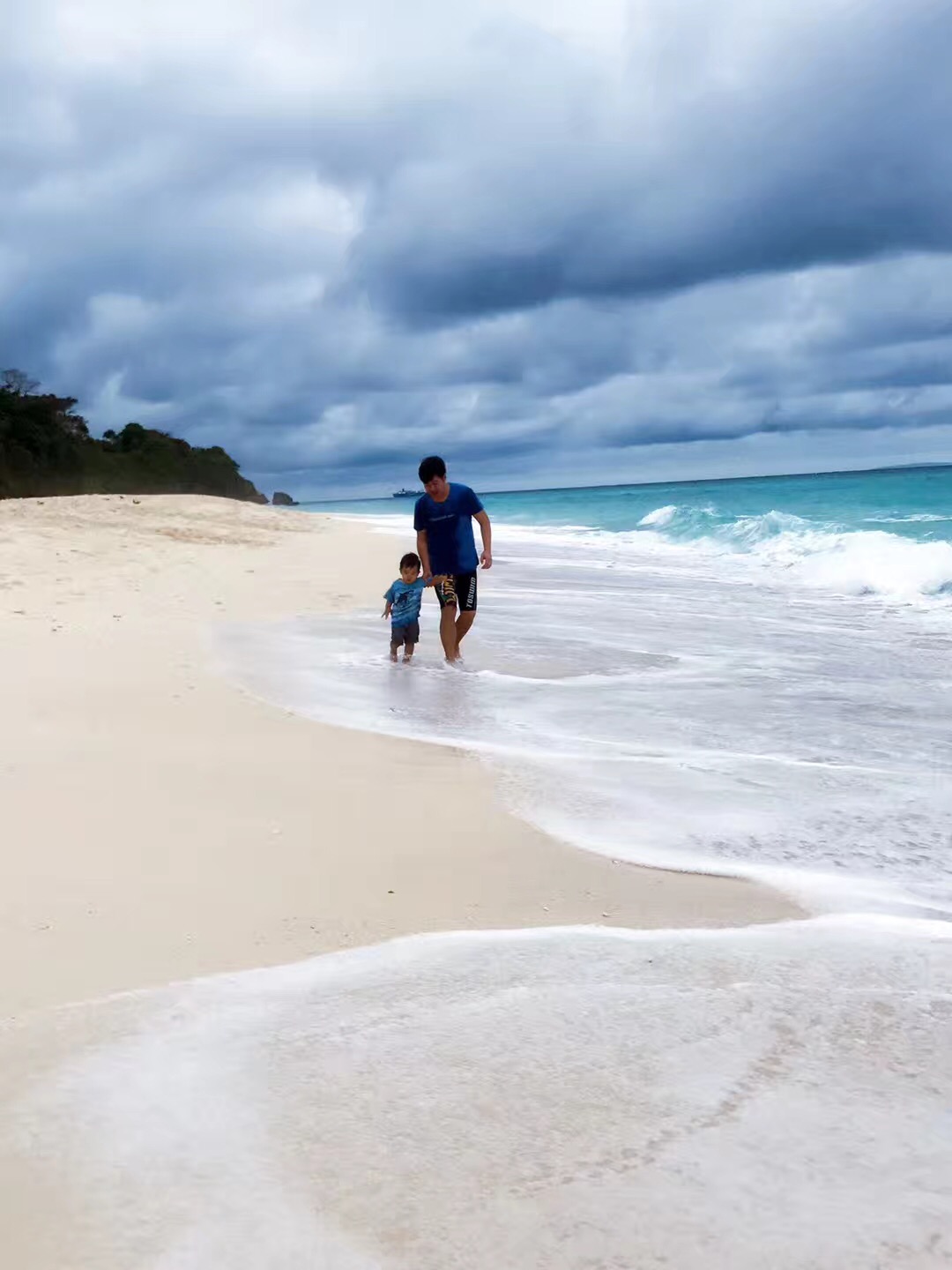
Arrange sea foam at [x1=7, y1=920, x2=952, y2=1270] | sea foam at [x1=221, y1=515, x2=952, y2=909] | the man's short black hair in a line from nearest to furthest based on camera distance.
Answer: sea foam at [x1=7, y1=920, x2=952, y2=1270]
sea foam at [x1=221, y1=515, x2=952, y2=909]
the man's short black hair

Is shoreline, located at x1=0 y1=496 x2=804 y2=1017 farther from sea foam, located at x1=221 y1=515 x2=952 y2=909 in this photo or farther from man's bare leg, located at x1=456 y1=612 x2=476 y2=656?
man's bare leg, located at x1=456 y1=612 x2=476 y2=656

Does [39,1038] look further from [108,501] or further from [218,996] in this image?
[108,501]

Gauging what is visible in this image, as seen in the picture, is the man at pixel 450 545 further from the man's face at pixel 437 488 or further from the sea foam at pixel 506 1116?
the sea foam at pixel 506 1116

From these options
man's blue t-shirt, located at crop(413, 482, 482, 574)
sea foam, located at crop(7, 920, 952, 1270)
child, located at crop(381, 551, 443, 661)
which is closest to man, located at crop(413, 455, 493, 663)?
man's blue t-shirt, located at crop(413, 482, 482, 574)

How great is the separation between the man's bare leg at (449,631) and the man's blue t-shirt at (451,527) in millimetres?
333

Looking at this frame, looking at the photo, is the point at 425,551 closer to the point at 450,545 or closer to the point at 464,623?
the point at 450,545

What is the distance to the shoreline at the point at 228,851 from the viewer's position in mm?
2678

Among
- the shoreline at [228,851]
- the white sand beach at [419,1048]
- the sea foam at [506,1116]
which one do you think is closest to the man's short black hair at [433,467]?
the shoreline at [228,851]

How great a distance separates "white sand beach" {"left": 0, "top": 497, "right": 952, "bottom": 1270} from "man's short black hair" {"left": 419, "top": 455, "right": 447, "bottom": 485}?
4.10 meters

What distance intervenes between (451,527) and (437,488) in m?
0.35

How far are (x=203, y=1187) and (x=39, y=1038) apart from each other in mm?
654

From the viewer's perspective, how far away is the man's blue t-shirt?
8.05 metres

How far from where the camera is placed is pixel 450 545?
26.7ft

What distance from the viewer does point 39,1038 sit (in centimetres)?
219
